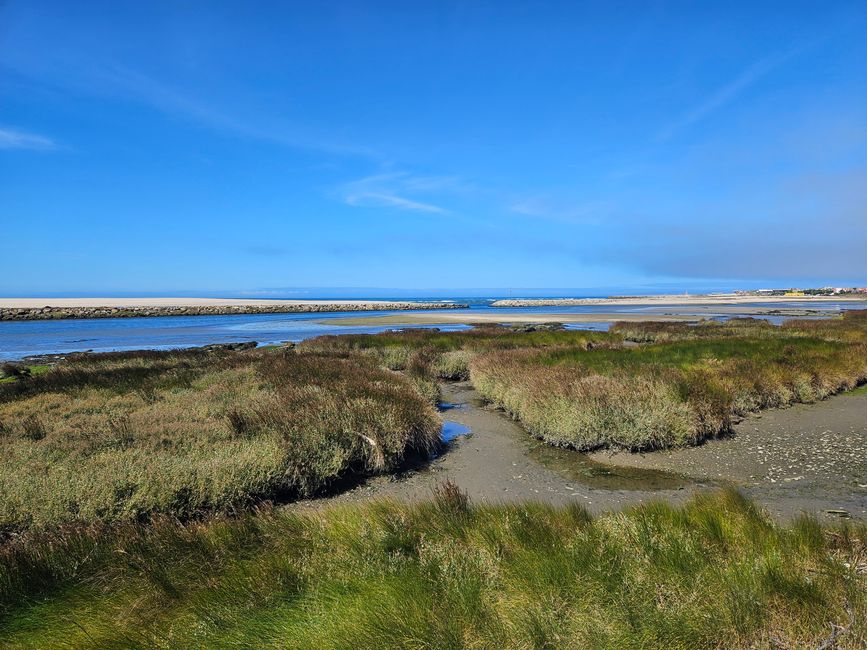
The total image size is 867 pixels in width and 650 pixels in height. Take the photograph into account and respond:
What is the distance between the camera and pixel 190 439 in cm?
850

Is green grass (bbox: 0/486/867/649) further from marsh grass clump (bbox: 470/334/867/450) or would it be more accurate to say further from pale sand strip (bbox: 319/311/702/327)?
pale sand strip (bbox: 319/311/702/327)

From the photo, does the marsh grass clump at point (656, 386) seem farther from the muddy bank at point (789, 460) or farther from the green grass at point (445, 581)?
the green grass at point (445, 581)

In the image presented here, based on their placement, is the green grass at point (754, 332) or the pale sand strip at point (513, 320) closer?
the green grass at point (754, 332)

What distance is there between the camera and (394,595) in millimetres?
3695

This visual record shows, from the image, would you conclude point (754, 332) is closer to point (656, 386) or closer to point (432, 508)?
point (656, 386)

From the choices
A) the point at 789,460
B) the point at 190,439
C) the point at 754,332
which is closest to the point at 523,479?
the point at 789,460

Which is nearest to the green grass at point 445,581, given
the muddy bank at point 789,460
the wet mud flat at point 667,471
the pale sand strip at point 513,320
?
the wet mud flat at point 667,471

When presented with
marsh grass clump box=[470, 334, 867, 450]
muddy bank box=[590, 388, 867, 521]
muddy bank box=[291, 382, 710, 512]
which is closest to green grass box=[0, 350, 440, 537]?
muddy bank box=[291, 382, 710, 512]

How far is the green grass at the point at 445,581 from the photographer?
3.24 metres

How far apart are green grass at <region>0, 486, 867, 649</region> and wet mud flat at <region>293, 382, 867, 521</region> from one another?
1.70m

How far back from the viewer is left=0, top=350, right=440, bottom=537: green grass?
6.33 m

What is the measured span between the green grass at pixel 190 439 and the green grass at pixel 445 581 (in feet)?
4.95

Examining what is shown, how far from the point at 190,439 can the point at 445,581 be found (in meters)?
6.50

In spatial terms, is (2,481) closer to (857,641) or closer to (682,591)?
(682,591)
